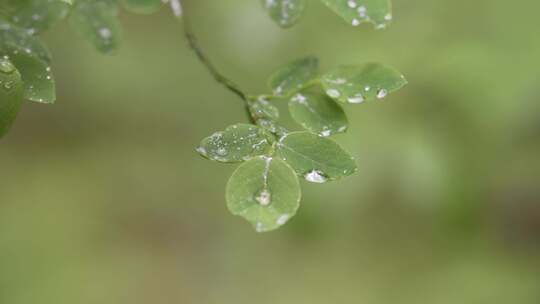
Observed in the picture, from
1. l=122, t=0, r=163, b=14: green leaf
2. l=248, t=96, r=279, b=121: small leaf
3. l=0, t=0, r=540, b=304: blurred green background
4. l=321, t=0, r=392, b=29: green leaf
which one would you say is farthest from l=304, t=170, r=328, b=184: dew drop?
l=0, t=0, r=540, b=304: blurred green background

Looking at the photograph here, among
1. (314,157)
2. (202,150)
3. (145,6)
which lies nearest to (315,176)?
(314,157)

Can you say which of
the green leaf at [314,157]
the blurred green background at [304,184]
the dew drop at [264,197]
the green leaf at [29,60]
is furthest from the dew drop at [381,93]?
the blurred green background at [304,184]

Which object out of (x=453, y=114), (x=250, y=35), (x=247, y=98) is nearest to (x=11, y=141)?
(x=250, y=35)

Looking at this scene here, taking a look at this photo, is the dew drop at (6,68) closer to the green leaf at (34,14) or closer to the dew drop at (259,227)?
the green leaf at (34,14)

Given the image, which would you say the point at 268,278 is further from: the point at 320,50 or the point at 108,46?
the point at 108,46

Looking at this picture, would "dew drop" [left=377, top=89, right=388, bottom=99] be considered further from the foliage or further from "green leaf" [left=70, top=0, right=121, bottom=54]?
"green leaf" [left=70, top=0, right=121, bottom=54]

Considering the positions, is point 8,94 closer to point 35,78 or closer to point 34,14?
point 35,78

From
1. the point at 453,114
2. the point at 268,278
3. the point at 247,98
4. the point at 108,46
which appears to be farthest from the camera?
the point at 268,278
